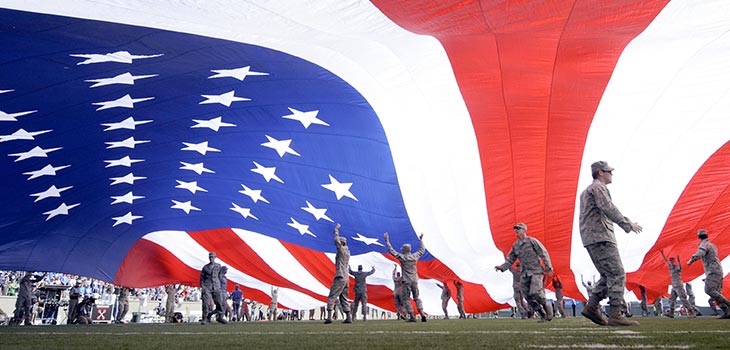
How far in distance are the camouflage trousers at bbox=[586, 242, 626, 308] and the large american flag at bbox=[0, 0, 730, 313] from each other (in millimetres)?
2453

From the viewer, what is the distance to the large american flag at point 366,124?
5797 millimetres

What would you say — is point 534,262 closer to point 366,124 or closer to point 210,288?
point 366,124

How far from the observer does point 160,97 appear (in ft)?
24.1

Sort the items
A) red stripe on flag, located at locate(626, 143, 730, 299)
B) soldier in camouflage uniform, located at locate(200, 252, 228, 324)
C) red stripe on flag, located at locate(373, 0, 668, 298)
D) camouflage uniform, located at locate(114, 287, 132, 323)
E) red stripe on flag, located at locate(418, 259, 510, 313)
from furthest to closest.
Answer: camouflage uniform, located at locate(114, 287, 132, 323) → red stripe on flag, located at locate(418, 259, 510, 313) → soldier in camouflage uniform, located at locate(200, 252, 228, 324) → red stripe on flag, located at locate(626, 143, 730, 299) → red stripe on flag, located at locate(373, 0, 668, 298)

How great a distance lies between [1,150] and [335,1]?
19.1 feet

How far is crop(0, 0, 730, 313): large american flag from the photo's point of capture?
580 cm

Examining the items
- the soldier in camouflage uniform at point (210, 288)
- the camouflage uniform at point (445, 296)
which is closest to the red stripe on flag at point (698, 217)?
the camouflage uniform at point (445, 296)

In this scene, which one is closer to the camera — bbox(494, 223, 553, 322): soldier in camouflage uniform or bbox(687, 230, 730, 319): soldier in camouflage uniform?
bbox(494, 223, 553, 322): soldier in camouflage uniform

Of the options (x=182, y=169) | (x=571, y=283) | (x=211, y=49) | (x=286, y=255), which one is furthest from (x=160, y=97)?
(x=571, y=283)

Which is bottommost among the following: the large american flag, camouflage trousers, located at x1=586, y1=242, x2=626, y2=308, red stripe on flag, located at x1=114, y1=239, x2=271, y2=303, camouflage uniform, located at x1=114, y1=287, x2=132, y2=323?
camouflage uniform, located at x1=114, y1=287, x2=132, y2=323

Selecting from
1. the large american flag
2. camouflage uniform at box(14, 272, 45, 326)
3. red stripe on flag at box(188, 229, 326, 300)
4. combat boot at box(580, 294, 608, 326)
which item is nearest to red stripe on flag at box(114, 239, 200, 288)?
the large american flag

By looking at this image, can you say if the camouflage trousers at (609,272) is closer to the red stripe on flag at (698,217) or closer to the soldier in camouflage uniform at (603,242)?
the soldier in camouflage uniform at (603,242)

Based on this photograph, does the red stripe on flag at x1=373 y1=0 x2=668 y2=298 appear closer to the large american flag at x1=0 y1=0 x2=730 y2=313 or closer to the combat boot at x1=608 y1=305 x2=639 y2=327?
the large american flag at x1=0 y1=0 x2=730 y2=313

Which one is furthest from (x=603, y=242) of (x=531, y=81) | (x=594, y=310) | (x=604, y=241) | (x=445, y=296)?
(x=445, y=296)
